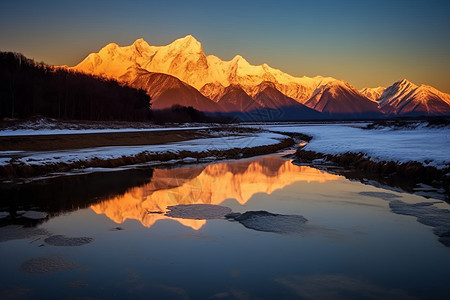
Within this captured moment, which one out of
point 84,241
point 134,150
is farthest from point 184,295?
point 134,150

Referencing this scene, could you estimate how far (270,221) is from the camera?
13.3 meters

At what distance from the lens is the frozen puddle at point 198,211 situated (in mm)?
14023

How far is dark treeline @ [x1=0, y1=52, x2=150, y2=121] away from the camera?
73375mm

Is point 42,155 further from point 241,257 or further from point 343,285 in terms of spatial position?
point 343,285

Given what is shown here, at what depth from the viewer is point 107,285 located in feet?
26.1

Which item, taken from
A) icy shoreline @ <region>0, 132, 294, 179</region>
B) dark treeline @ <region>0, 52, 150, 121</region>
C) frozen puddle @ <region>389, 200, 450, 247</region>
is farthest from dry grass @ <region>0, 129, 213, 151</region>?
dark treeline @ <region>0, 52, 150, 121</region>

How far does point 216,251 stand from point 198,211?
4757 millimetres

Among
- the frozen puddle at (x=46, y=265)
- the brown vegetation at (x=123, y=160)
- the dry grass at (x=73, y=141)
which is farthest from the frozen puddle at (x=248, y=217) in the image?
the dry grass at (x=73, y=141)

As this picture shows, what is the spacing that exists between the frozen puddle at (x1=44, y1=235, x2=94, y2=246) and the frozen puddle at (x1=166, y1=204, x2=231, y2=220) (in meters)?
3.65

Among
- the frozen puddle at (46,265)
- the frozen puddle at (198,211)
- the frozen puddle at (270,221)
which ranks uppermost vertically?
the frozen puddle at (270,221)

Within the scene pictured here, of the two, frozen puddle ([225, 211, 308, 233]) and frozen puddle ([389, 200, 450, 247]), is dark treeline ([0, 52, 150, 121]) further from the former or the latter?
frozen puddle ([389, 200, 450, 247])

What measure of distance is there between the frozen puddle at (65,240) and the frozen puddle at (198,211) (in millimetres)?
3648

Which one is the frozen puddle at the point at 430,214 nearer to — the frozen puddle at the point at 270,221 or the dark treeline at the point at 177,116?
the frozen puddle at the point at 270,221

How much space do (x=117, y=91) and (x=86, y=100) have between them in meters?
24.5
